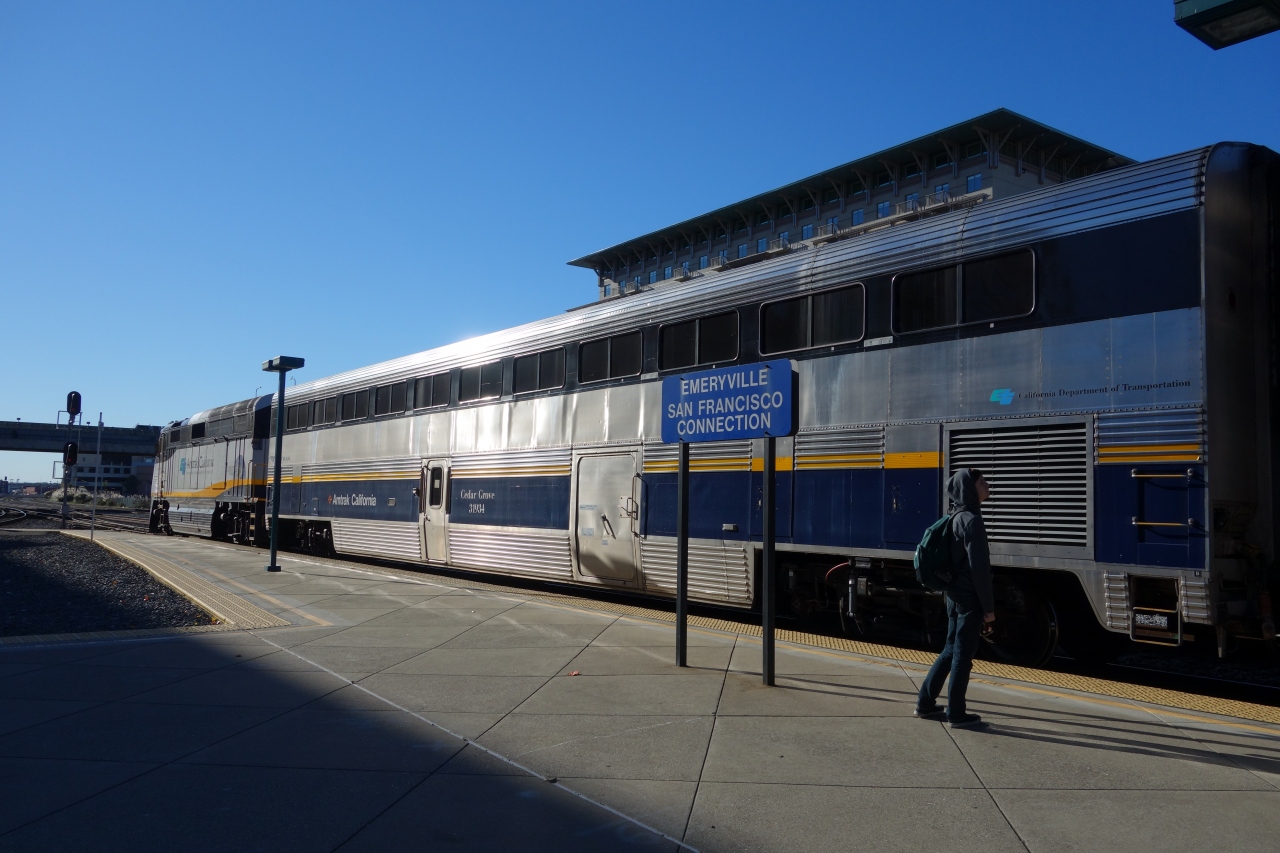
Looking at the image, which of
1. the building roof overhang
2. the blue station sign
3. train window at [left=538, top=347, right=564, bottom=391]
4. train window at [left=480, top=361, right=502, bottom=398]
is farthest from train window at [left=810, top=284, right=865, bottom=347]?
the building roof overhang

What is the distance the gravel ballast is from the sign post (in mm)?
5696

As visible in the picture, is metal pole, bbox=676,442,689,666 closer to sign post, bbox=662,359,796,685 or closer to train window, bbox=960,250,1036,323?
→ sign post, bbox=662,359,796,685

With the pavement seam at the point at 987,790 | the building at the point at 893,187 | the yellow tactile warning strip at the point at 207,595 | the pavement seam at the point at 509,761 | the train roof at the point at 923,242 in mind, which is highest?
the building at the point at 893,187

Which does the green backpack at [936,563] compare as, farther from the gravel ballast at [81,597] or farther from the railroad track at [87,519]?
the railroad track at [87,519]

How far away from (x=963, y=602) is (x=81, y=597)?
11.5 metres

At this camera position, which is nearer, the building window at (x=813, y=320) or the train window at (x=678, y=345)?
the building window at (x=813, y=320)

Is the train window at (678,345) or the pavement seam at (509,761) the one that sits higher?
the train window at (678,345)

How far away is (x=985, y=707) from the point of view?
20.1 feet

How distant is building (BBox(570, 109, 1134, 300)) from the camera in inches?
2464

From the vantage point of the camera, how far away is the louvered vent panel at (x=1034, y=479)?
6977mm

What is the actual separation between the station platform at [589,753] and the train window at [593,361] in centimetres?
424

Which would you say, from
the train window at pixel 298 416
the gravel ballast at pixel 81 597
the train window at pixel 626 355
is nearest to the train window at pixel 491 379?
the train window at pixel 626 355

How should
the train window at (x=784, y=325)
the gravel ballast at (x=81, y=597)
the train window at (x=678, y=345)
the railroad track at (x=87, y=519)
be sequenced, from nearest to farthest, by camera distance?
the train window at (x=784, y=325)
the gravel ballast at (x=81, y=597)
the train window at (x=678, y=345)
the railroad track at (x=87, y=519)

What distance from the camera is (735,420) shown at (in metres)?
7.30
